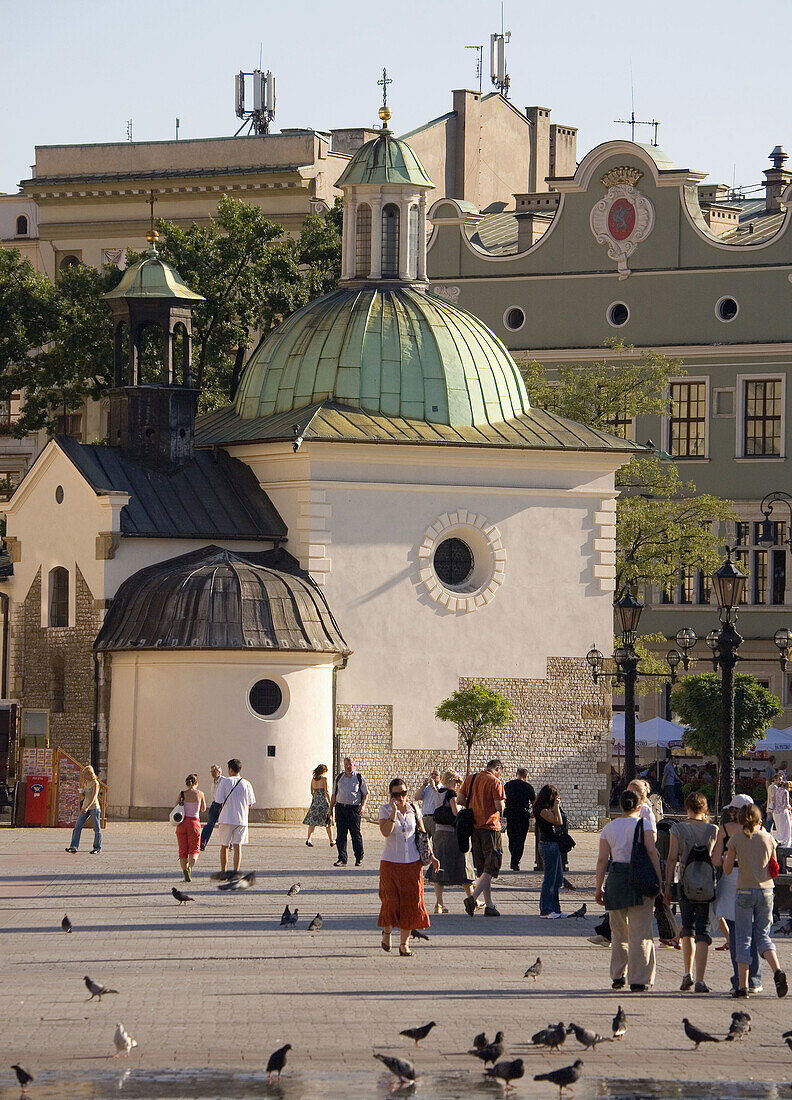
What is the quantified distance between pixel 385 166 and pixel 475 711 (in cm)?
1165

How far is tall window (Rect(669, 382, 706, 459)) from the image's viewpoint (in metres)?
59.9

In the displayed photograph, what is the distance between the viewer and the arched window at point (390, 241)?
152 feet

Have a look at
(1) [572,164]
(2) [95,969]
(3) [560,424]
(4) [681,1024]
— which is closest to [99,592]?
(3) [560,424]

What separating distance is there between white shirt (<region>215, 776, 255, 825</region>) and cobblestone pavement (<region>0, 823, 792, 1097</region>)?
86cm

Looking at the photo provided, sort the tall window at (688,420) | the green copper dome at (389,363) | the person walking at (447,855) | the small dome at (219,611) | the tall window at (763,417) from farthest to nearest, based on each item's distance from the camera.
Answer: the tall window at (688,420), the tall window at (763,417), the green copper dome at (389,363), the small dome at (219,611), the person walking at (447,855)

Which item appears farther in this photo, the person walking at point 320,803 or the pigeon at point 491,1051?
the person walking at point 320,803

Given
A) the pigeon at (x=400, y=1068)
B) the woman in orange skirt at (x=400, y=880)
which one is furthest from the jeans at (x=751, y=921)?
the pigeon at (x=400, y=1068)

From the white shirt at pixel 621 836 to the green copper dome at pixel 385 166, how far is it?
2887 centimetres

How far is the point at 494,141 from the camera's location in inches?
2837

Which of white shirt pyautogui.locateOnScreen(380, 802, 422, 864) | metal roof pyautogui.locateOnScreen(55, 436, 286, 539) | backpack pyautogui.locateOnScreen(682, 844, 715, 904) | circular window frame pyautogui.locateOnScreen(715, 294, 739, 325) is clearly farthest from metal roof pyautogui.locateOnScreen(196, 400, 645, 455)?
backpack pyautogui.locateOnScreen(682, 844, 715, 904)

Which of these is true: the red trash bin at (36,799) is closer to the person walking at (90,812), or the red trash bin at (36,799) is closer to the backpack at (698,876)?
the person walking at (90,812)

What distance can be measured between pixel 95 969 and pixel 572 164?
196 feet

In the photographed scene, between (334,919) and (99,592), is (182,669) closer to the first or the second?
(99,592)

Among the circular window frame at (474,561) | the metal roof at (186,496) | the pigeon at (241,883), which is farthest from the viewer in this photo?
the circular window frame at (474,561)
